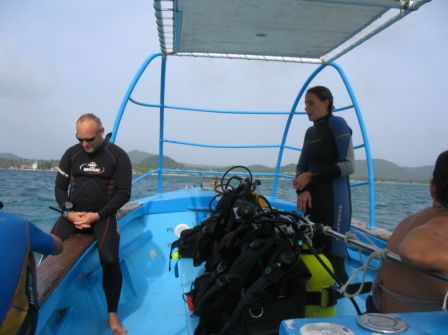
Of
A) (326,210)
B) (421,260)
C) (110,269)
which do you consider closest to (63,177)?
(110,269)

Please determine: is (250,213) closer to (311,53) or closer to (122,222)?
(122,222)

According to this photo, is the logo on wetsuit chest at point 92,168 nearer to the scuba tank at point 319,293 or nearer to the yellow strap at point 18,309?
the yellow strap at point 18,309

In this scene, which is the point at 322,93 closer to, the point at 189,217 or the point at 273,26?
the point at 273,26

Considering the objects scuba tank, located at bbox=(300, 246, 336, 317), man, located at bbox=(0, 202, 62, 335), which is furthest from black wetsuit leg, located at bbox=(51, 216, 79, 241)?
scuba tank, located at bbox=(300, 246, 336, 317)

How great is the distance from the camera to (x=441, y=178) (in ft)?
3.99

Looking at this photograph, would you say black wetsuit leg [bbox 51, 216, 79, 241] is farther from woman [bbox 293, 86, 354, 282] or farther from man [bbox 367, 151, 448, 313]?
man [bbox 367, 151, 448, 313]

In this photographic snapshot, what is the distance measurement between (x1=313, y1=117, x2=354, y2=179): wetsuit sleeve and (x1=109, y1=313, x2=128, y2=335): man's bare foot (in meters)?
1.60

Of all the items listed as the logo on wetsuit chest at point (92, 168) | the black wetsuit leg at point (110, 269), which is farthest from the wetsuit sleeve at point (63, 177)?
the black wetsuit leg at point (110, 269)

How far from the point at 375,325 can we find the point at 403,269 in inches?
21.8

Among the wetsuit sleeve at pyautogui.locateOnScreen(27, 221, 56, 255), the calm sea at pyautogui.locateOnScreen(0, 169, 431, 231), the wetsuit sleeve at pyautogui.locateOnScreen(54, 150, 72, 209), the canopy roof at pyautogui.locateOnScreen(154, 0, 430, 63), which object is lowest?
the calm sea at pyautogui.locateOnScreen(0, 169, 431, 231)

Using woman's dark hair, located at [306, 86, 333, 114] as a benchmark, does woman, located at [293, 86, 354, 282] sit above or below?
below

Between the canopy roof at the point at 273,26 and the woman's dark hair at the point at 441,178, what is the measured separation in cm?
136

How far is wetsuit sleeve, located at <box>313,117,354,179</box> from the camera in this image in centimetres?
243

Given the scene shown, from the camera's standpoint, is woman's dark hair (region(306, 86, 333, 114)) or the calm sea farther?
the calm sea
